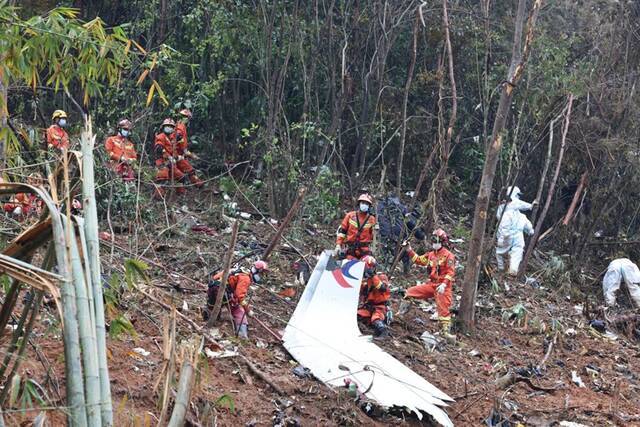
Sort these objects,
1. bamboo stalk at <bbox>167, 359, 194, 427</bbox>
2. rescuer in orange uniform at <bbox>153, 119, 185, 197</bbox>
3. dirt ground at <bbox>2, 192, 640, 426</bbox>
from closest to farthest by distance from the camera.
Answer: bamboo stalk at <bbox>167, 359, 194, 427</bbox>
dirt ground at <bbox>2, 192, 640, 426</bbox>
rescuer in orange uniform at <bbox>153, 119, 185, 197</bbox>

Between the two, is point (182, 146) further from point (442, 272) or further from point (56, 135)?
point (442, 272)

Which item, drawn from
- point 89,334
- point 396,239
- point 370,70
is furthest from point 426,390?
point 370,70

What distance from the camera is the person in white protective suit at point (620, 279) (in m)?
14.4

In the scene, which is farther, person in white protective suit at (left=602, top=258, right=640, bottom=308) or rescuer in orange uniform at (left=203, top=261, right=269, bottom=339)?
person in white protective suit at (left=602, top=258, right=640, bottom=308)

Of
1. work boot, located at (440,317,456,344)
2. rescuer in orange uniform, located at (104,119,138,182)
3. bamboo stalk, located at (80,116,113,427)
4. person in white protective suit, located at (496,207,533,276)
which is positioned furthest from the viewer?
person in white protective suit, located at (496,207,533,276)

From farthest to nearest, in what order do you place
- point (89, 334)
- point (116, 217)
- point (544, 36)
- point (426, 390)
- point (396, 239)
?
point (544, 36)
point (396, 239)
point (116, 217)
point (426, 390)
point (89, 334)

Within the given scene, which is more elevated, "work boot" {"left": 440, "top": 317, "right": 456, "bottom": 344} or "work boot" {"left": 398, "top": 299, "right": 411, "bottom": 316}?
"work boot" {"left": 440, "top": 317, "right": 456, "bottom": 344}

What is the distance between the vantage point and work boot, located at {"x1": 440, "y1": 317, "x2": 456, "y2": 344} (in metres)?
10.8

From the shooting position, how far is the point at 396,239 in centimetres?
1294

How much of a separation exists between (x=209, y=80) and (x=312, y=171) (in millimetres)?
2373

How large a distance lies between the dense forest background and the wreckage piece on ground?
365cm

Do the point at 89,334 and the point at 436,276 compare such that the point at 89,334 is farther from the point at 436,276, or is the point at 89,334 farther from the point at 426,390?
the point at 436,276

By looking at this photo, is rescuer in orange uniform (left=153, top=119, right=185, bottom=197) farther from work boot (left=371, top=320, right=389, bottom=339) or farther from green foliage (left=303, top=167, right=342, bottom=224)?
work boot (left=371, top=320, right=389, bottom=339)

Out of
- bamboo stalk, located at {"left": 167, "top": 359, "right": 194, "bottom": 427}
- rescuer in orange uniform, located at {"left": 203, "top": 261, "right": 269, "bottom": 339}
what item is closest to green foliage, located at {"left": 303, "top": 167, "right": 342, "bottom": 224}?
rescuer in orange uniform, located at {"left": 203, "top": 261, "right": 269, "bottom": 339}
